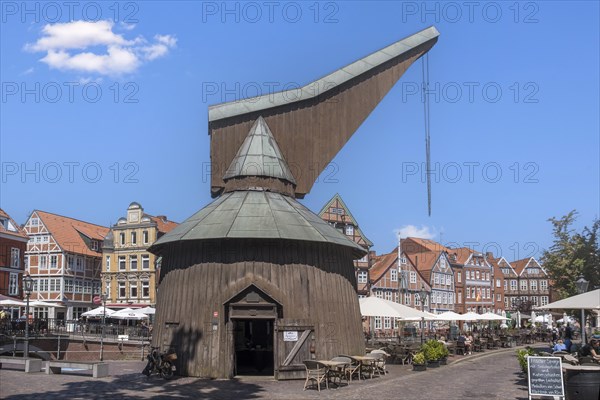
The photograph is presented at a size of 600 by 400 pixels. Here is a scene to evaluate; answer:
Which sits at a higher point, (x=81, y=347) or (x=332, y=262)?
(x=332, y=262)

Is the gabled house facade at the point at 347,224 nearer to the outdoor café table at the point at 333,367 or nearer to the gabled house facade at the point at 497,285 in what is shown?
the gabled house facade at the point at 497,285

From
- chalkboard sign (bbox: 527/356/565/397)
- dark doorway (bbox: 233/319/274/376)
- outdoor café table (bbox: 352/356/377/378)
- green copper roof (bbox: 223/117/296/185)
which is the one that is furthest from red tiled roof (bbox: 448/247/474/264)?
chalkboard sign (bbox: 527/356/565/397)

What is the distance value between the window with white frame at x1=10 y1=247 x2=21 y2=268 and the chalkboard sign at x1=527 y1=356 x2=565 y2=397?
51784 mm

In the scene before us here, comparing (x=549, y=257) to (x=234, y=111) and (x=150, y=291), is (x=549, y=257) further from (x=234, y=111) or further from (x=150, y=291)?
(x=150, y=291)

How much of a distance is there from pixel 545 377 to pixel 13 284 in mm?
52511

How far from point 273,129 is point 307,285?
912 centimetres

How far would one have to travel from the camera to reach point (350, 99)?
33000 mm

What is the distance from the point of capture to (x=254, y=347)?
29922mm

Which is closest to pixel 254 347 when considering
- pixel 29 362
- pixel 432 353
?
pixel 432 353

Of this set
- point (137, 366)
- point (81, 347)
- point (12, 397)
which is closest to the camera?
point (12, 397)

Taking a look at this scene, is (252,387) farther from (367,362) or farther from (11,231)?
(11,231)

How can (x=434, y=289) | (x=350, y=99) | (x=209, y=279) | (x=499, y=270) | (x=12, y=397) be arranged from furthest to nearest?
(x=499, y=270)
(x=434, y=289)
(x=350, y=99)
(x=209, y=279)
(x=12, y=397)

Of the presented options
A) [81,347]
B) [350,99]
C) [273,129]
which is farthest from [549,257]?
[81,347]

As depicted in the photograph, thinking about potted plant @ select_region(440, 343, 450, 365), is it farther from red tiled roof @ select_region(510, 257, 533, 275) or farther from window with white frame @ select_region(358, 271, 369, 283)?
red tiled roof @ select_region(510, 257, 533, 275)
